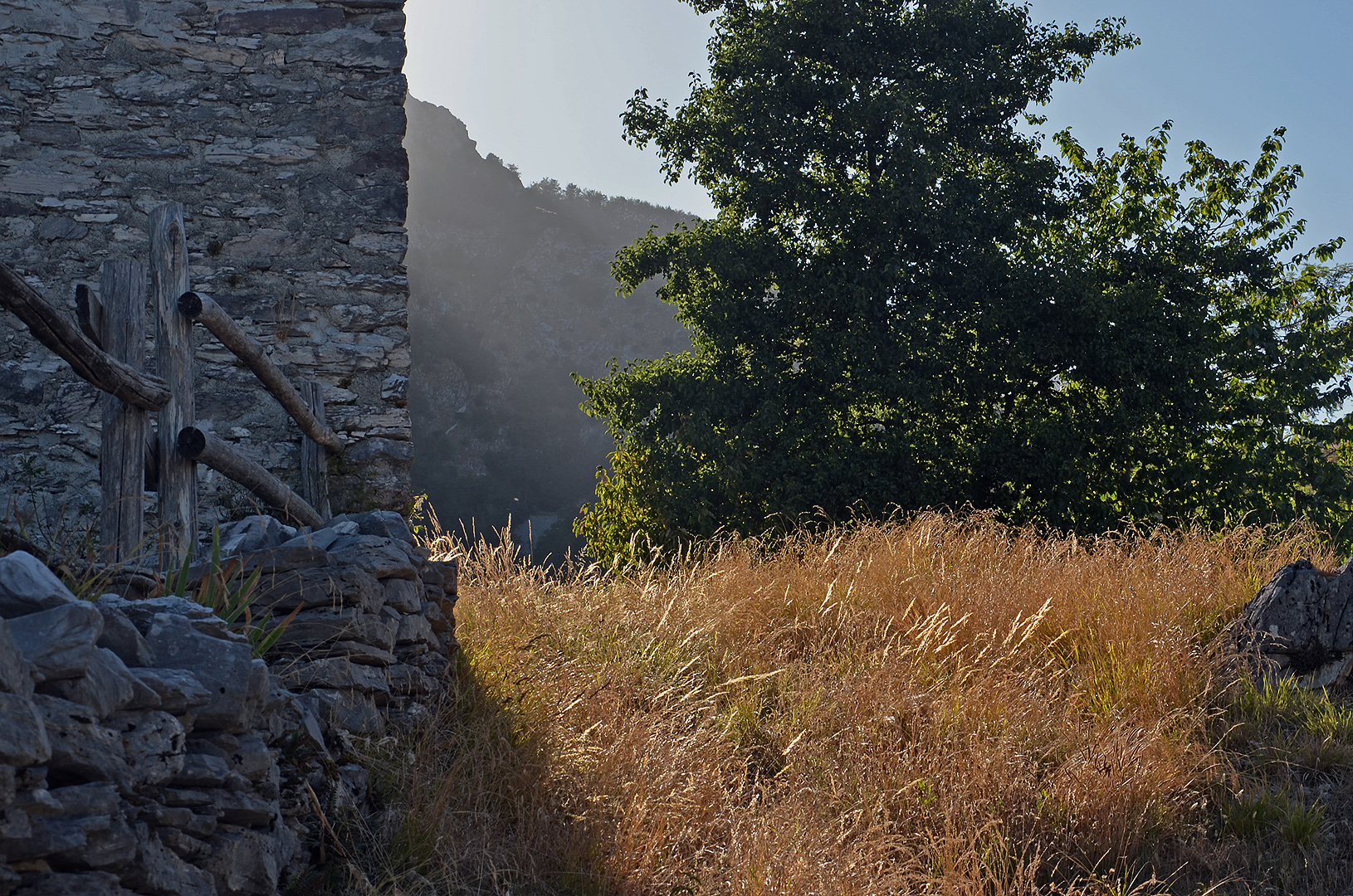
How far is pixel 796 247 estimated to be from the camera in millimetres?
10852

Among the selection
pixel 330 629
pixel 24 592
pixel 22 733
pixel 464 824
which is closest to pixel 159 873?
pixel 22 733

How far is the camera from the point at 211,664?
1.94 meters

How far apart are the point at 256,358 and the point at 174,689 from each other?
257cm

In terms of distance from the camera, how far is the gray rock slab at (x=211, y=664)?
74.8 inches

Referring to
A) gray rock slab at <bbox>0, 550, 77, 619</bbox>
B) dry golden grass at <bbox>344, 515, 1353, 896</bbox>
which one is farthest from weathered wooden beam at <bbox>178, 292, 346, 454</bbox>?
gray rock slab at <bbox>0, 550, 77, 619</bbox>

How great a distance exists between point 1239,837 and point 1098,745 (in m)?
0.54

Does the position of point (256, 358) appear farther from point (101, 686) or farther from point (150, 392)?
point (101, 686)

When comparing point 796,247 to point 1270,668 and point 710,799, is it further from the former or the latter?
point 710,799

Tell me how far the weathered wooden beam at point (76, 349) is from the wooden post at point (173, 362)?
12 cm

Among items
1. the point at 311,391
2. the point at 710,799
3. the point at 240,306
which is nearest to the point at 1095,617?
the point at 710,799

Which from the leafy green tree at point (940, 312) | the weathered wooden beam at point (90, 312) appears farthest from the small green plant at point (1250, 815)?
the leafy green tree at point (940, 312)

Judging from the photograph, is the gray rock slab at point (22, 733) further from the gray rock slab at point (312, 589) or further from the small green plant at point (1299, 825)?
the small green plant at point (1299, 825)

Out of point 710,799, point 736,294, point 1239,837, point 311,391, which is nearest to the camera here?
point 710,799

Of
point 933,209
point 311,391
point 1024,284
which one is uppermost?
point 933,209
